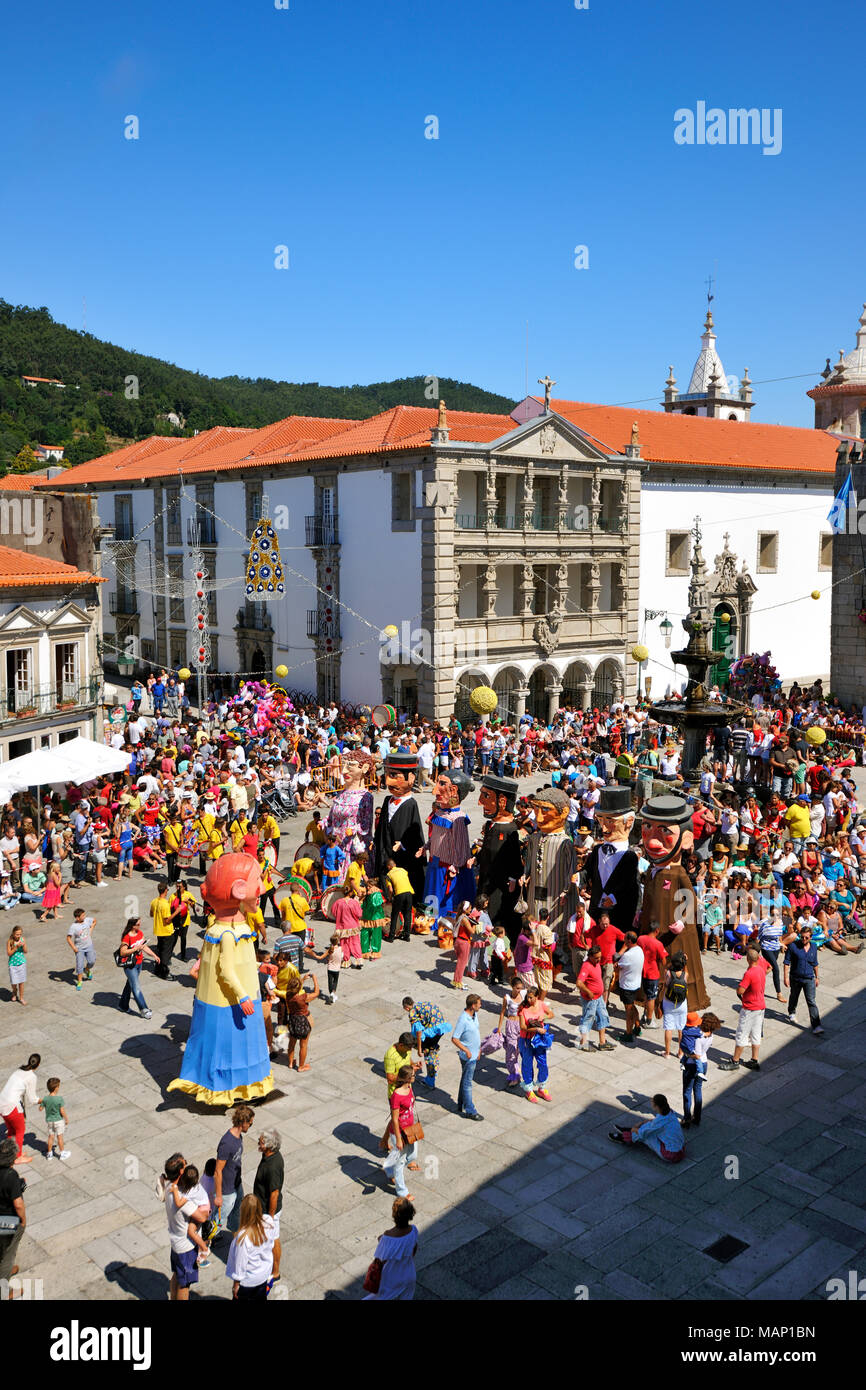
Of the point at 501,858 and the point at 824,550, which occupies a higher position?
the point at 824,550

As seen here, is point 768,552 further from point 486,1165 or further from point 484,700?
point 486,1165

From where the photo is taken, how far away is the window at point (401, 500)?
31.6 m

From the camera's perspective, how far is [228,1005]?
1038 cm

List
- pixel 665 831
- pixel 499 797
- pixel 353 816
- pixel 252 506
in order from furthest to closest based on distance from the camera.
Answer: pixel 252 506 < pixel 353 816 < pixel 499 797 < pixel 665 831

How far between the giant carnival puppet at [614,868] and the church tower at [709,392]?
44.0 meters

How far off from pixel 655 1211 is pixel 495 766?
1760 cm

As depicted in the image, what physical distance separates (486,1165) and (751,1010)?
3.54m

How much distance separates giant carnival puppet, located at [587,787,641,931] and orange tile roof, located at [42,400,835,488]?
1854 centimetres

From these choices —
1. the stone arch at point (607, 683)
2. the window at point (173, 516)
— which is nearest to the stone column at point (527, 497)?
the stone arch at point (607, 683)

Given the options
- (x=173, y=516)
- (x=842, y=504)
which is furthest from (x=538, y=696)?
(x=173, y=516)

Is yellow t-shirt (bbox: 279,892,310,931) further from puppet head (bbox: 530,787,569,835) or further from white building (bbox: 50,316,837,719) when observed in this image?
white building (bbox: 50,316,837,719)

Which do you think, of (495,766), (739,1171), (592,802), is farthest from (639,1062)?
(495,766)

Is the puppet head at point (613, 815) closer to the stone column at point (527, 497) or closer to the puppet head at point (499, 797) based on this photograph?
the puppet head at point (499, 797)
